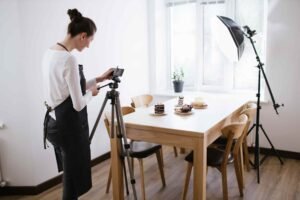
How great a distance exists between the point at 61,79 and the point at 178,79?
2585 millimetres

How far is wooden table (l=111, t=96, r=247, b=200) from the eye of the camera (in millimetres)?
1950

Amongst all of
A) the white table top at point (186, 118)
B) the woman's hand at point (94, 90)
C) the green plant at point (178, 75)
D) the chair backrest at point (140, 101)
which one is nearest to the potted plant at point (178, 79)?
the green plant at point (178, 75)

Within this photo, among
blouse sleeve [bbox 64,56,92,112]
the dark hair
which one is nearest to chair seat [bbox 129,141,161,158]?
blouse sleeve [bbox 64,56,92,112]

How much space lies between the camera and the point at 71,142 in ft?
6.17

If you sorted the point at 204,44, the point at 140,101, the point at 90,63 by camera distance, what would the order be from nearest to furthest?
1. the point at 90,63
2. the point at 140,101
3. the point at 204,44

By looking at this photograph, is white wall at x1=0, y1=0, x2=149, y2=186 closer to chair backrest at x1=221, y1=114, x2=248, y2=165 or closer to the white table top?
the white table top

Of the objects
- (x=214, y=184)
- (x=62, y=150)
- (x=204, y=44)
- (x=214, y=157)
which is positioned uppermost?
(x=204, y=44)

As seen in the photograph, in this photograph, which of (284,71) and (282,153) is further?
(282,153)

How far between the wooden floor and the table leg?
60 cm

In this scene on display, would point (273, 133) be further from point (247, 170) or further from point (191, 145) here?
point (191, 145)

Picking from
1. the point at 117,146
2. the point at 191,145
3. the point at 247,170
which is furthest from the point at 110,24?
the point at 247,170

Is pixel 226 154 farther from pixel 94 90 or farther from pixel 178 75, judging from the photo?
pixel 178 75

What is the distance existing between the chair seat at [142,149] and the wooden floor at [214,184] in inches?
17.2

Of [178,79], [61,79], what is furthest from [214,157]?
[178,79]
